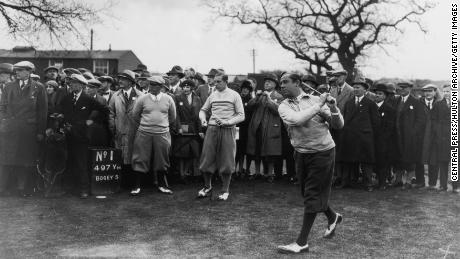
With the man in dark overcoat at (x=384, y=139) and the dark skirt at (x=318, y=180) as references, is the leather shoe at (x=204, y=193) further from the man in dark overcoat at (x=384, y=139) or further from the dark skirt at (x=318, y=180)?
the man in dark overcoat at (x=384, y=139)

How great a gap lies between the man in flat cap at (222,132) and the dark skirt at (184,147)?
4.24ft

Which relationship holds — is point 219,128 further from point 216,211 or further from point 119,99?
point 119,99

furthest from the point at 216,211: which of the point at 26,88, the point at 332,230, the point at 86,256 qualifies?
the point at 26,88

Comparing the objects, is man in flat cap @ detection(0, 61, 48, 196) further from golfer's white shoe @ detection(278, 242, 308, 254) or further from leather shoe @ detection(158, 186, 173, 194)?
golfer's white shoe @ detection(278, 242, 308, 254)

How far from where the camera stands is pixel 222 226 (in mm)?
6738

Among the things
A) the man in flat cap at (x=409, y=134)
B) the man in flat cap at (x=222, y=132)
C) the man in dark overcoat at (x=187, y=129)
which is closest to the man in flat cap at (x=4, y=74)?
the man in dark overcoat at (x=187, y=129)

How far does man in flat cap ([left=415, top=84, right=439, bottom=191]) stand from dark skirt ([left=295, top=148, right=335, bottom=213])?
4592 mm

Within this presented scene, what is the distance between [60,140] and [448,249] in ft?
19.7

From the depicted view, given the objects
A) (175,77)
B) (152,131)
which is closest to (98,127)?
(152,131)

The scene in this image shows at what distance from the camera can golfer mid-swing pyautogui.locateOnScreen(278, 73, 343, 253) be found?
18.6 feet

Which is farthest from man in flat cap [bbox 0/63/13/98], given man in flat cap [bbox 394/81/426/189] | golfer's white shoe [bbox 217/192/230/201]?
man in flat cap [bbox 394/81/426/189]

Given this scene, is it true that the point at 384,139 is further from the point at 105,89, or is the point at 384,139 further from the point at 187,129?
the point at 105,89

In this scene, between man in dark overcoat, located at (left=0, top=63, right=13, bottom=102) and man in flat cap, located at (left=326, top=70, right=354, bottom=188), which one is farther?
man in flat cap, located at (left=326, top=70, right=354, bottom=188)

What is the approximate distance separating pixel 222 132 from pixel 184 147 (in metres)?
1.58
